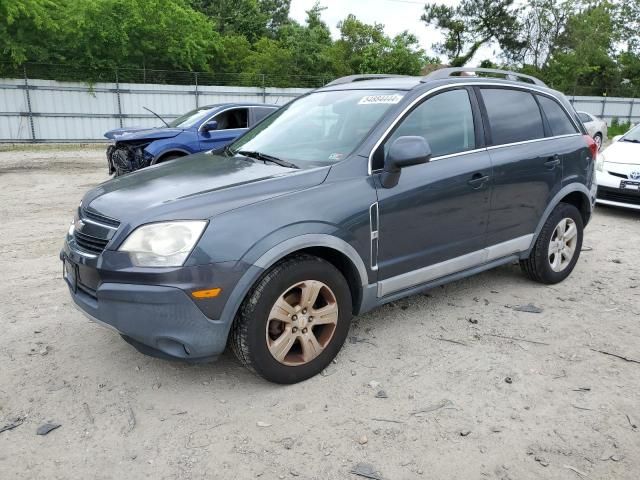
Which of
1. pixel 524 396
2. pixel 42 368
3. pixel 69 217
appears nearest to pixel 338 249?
pixel 524 396

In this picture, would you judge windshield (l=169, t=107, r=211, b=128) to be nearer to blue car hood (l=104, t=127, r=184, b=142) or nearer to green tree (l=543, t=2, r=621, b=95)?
blue car hood (l=104, t=127, r=184, b=142)

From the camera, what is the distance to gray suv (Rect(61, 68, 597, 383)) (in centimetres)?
280

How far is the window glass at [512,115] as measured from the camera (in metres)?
4.19

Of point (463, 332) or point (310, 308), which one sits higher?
point (310, 308)

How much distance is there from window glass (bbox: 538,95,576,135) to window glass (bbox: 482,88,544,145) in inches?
5.1

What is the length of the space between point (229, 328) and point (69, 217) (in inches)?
221

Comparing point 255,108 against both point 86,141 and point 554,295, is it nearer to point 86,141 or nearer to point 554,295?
point 554,295

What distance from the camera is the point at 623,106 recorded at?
28.9 metres

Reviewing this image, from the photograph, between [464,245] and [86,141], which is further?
[86,141]

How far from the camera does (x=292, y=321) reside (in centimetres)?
308

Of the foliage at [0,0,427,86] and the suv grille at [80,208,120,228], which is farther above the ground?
the foliage at [0,0,427,86]


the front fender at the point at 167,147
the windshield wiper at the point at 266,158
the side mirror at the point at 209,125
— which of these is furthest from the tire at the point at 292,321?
the side mirror at the point at 209,125

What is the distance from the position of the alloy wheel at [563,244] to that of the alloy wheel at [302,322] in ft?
8.09

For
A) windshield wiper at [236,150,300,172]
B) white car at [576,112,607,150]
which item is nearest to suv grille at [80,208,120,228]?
windshield wiper at [236,150,300,172]
